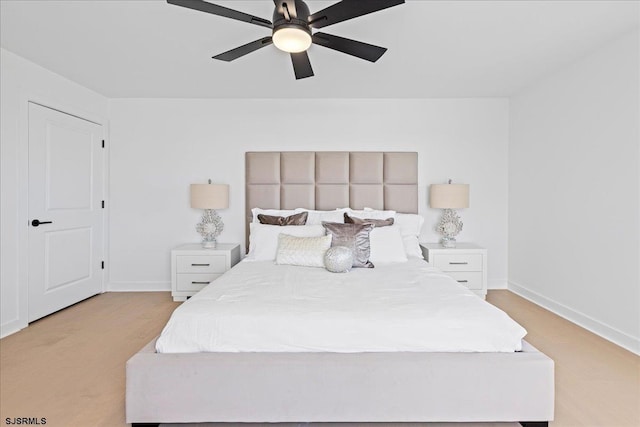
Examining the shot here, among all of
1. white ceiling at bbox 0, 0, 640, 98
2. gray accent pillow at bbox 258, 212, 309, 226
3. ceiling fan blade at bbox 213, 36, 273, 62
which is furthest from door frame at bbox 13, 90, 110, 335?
ceiling fan blade at bbox 213, 36, 273, 62

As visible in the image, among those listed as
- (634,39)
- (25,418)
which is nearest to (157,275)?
(25,418)

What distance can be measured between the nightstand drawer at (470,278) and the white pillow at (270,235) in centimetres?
160

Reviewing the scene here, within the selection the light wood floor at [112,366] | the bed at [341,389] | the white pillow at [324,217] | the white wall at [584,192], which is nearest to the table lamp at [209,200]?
the light wood floor at [112,366]

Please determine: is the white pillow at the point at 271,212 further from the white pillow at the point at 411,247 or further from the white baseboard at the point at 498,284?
the white baseboard at the point at 498,284

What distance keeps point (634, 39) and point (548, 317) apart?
2.41 m

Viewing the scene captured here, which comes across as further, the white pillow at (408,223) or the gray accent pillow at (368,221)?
the white pillow at (408,223)

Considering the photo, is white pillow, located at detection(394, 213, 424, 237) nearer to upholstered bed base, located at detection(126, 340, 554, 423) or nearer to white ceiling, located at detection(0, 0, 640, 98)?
white ceiling, located at detection(0, 0, 640, 98)

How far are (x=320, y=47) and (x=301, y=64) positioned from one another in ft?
2.26

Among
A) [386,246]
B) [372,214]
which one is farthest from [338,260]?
[372,214]

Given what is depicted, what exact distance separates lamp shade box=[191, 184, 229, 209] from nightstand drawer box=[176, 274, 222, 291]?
2.46 feet

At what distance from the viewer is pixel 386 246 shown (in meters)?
3.36

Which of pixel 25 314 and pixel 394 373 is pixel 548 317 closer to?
pixel 394 373

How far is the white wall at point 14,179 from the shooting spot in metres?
3.13

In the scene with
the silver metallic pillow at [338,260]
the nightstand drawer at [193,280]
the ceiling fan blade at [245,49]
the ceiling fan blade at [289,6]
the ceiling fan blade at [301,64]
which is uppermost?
the ceiling fan blade at [289,6]
